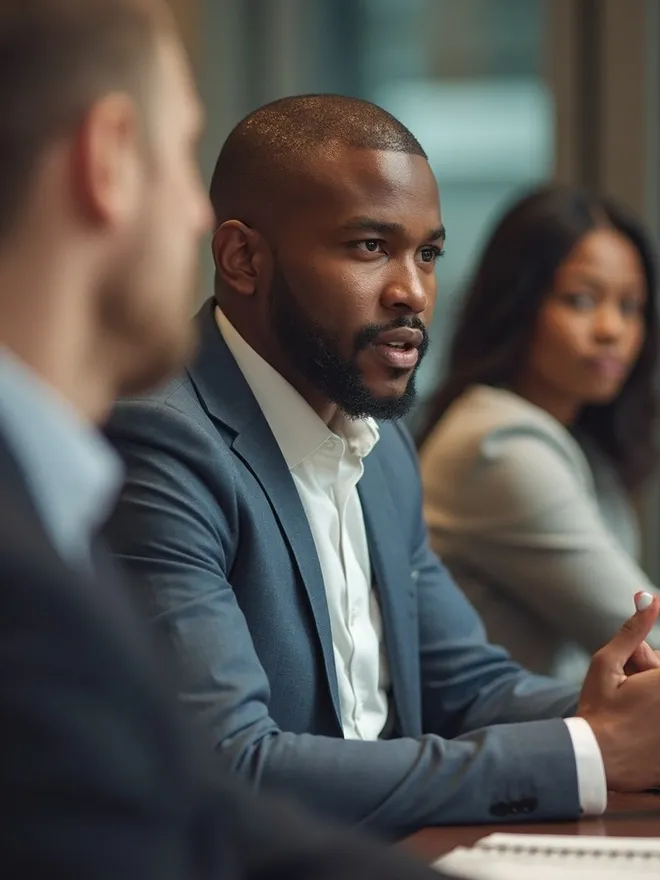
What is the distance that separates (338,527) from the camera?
166 cm

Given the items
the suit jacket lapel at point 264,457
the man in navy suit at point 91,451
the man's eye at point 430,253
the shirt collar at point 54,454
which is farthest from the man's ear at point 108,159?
the man's eye at point 430,253

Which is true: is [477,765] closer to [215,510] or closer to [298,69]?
[215,510]

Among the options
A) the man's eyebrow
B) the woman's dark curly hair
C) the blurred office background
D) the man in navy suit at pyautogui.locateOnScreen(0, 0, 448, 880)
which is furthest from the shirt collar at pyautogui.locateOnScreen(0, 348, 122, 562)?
the blurred office background

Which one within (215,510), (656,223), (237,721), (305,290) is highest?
(305,290)

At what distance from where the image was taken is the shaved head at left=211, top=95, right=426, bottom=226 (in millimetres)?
1583

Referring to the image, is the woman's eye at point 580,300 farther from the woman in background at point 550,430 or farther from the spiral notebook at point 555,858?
the spiral notebook at point 555,858

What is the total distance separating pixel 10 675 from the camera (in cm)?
61

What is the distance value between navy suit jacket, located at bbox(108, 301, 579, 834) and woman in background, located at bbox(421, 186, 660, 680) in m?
0.54

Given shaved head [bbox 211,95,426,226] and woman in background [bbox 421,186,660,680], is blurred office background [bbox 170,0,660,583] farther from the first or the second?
shaved head [bbox 211,95,426,226]

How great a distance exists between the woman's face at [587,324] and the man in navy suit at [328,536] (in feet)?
3.27

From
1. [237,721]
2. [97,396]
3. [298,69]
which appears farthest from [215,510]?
[298,69]

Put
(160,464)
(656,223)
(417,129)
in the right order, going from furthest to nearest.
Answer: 1. (417,129)
2. (656,223)
3. (160,464)

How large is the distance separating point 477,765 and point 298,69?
3.15 m

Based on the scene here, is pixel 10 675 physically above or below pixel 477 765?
above
